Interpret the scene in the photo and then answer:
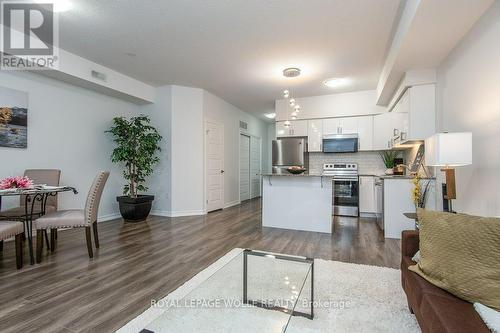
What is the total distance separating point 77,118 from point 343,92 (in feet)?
17.9

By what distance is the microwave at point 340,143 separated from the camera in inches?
219

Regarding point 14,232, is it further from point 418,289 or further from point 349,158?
point 349,158

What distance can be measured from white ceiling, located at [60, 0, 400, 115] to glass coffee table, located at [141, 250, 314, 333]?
2.60 m

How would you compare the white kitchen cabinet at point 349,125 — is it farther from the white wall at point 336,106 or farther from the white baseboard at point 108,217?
the white baseboard at point 108,217

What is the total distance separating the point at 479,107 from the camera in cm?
242

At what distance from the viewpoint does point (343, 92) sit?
5.70 meters

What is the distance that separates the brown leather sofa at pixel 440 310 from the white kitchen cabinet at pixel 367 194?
3936 mm

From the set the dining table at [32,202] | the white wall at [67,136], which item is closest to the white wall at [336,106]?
the white wall at [67,136]

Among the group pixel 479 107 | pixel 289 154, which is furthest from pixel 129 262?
pixel 289 154

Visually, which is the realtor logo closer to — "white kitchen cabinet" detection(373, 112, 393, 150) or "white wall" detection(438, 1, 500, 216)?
"white wall" detection(438, 1, 500, 216)

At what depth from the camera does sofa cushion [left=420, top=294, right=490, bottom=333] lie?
1053 mm

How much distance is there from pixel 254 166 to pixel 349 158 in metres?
3.37

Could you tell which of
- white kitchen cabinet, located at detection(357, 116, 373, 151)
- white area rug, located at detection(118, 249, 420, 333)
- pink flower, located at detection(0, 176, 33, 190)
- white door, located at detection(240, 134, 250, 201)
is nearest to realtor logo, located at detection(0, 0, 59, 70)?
pink flower, located at detection(0, 176, 33, 190)

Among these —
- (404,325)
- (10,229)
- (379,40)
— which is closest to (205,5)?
(379,40)
